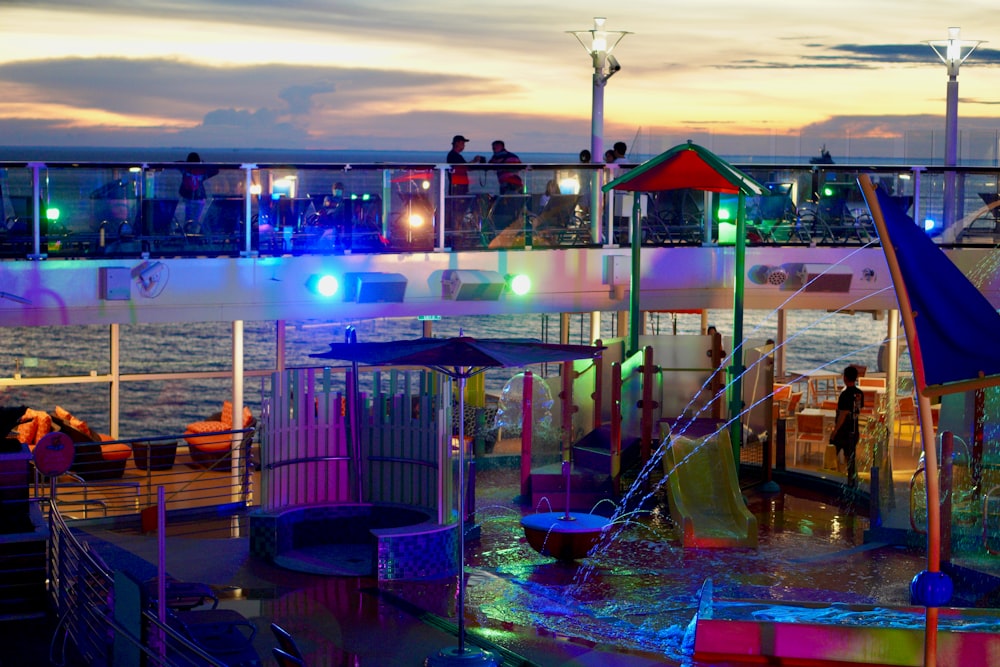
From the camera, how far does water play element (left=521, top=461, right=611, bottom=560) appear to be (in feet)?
39.3

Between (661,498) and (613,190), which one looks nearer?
(661,498)

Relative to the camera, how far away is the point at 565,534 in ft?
39.2

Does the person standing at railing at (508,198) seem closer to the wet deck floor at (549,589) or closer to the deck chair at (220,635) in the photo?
the wet deck floor at (549,589)

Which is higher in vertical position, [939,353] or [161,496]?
[939,353]

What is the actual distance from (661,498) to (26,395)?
49.1m

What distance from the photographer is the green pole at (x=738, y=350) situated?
14.6 m

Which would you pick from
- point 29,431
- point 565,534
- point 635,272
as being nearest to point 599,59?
point 635,272

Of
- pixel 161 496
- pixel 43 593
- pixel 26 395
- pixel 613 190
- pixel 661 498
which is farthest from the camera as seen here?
pixel 26 395

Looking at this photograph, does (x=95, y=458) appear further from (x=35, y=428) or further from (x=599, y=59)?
(x=599, y=59)

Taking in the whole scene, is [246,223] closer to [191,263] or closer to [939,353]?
[191,263]

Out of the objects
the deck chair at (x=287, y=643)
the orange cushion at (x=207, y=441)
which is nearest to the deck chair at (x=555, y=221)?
the orange cushion at (x=207, y=441)

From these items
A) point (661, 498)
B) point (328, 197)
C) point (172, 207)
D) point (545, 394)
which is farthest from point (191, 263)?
point (661, 498)

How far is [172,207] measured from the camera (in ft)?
49.3

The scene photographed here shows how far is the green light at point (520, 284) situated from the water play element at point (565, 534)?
5.14 m
